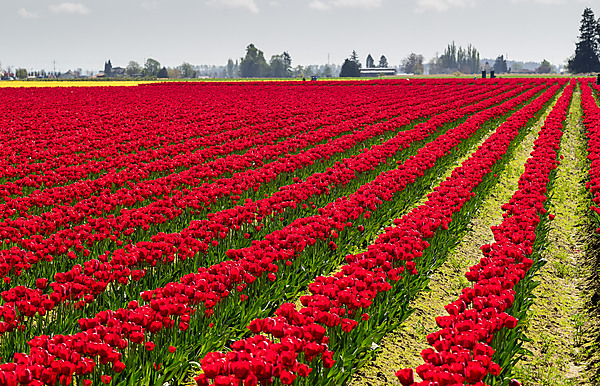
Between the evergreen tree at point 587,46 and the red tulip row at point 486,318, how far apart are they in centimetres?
15189

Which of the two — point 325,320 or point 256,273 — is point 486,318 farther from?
point 256,273

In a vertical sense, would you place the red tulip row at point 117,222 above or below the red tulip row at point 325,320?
above

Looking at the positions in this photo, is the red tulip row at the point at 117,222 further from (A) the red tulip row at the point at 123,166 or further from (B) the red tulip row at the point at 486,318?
(B) the red tulip row at the point at 486,318

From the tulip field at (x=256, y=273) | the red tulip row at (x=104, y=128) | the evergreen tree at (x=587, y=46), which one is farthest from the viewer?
the evergreen tree at (x=587, y=46)

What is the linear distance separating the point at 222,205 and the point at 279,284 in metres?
4.32

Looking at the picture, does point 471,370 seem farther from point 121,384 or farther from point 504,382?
point 121,384

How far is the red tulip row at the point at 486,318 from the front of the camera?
12.6ft

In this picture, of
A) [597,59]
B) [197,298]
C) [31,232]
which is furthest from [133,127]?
[597,59]

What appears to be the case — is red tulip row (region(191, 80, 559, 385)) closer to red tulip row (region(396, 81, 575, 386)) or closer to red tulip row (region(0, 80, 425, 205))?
red tulip row (region(396, 81, 575, 386))

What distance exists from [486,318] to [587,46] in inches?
6249

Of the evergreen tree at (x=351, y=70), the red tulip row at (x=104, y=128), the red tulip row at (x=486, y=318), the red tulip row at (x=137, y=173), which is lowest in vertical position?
the red tulip row at (x=486, y=318)

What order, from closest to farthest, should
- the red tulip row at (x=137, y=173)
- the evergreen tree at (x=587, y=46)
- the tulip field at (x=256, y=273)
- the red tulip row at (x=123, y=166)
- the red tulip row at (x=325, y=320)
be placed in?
the red tulip row at (x=325, y=320) → the tulip field at (x=256, y=273) → the red tulip row at (x=137, y=173) → the red tulip row at (x=123, y=166) → the evergreen tree at (x=587, y=46)

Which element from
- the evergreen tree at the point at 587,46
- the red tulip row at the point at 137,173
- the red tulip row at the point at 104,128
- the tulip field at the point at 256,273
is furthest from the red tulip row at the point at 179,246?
the evergreen tree at the point at 587,46

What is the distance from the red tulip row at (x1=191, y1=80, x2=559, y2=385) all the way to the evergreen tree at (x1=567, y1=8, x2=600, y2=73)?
500ft
